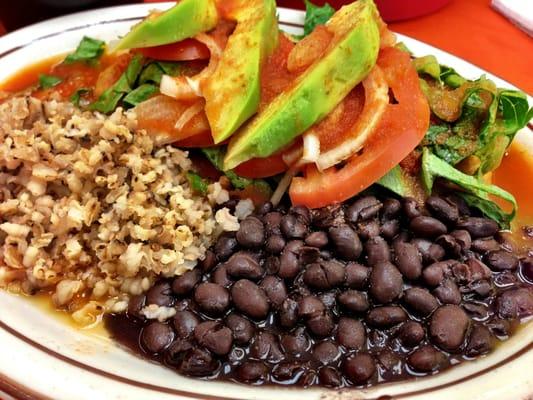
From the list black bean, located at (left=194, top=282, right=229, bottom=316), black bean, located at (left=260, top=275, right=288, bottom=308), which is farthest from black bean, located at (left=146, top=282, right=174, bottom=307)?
black bean, located at (left=260, top=275, right=288, bottom=308)

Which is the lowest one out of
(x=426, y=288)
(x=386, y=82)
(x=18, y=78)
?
(x=426, y=288)

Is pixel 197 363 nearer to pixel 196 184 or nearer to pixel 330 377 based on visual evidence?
pixel 330 377

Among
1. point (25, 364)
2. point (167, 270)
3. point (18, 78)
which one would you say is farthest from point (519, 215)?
point (18, 78)

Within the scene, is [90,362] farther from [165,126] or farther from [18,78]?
[18,78]

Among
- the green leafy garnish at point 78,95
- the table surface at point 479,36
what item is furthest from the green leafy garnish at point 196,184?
the table surface at point 479,36

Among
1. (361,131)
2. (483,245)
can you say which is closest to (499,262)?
(483,245)

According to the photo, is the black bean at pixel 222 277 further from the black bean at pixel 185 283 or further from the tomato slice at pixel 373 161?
the tomato slice at pixel 373 161
